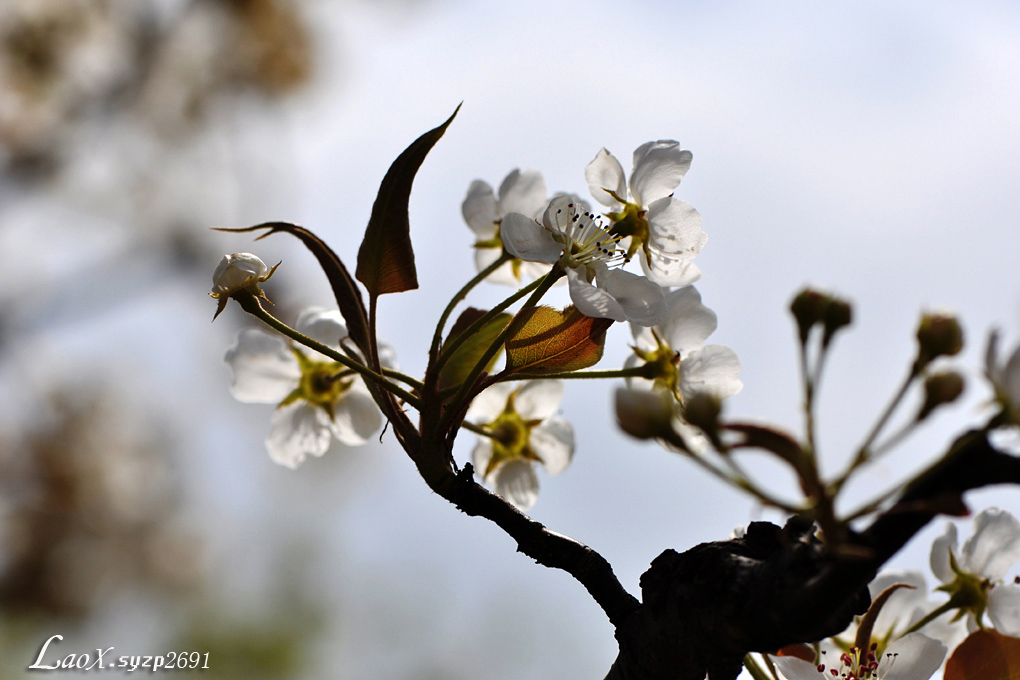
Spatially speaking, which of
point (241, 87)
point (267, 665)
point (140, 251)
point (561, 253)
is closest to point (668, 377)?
point (561, 253)

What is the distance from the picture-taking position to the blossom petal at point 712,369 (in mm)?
727

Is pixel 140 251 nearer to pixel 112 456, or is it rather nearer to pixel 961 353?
pixel 112 456

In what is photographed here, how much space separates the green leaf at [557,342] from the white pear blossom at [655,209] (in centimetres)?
11

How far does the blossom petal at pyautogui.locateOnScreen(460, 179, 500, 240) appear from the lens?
0.92m

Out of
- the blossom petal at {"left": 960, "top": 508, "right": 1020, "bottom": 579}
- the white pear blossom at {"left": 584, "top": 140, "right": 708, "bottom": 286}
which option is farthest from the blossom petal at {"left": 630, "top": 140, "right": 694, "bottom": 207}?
the blossom petal at {"left": 960, "top": 508, "right": 1020, "bottom": 579}

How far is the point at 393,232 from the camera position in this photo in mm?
676

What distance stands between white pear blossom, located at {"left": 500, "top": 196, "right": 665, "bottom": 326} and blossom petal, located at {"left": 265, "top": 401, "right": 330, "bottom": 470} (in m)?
0.37

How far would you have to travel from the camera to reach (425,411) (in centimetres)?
64

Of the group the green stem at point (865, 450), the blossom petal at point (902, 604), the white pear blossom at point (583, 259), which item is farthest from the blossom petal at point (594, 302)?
the blossom petal at point (902, 604)

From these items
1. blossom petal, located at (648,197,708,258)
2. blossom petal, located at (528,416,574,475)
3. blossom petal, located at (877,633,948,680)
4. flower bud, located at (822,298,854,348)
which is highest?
blossom petal, located at (648,197,708,258)

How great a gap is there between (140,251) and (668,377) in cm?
380

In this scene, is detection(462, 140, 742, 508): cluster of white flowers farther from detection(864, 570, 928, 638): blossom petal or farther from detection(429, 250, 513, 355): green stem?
detection(864, 570, 928, 638): blossom petal

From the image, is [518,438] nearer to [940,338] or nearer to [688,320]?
[688,320]

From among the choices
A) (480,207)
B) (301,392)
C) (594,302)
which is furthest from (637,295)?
(301,392)
